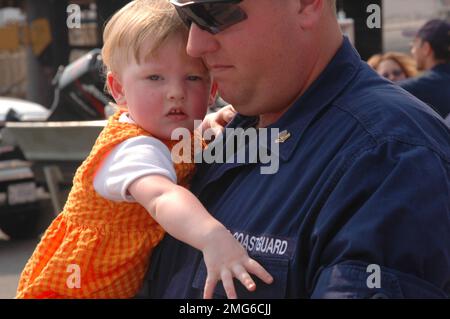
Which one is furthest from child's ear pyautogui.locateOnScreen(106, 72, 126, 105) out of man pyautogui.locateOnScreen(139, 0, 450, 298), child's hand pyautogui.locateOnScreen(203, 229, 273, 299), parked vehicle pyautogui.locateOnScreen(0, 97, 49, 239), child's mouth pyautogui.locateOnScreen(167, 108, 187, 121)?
parked vehicle pyautogui.locateOnScreen(0, 97, 49, 239)

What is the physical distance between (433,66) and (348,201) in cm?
495

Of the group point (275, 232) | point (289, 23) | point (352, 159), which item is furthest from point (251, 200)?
point (289, 23)

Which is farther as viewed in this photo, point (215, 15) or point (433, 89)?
point (433, 89)

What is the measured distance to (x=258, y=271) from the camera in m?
1.71

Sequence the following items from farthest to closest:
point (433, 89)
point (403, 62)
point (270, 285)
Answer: point (403, 62) → point (433, 89) → point (270, 285)

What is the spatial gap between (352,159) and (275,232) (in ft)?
0.65

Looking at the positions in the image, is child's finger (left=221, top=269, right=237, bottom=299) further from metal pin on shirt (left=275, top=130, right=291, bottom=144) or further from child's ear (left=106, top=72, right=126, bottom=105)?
child's ear (left=106, top=72, right=126, bottom=105)

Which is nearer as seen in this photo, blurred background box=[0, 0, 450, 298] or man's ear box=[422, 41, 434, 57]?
man's ear box=[422, 41, 434, 57]

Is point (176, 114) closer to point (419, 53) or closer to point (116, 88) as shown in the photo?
point (116, 88)

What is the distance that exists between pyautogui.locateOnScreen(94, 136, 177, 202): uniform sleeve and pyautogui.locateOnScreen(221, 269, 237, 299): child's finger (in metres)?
0.40

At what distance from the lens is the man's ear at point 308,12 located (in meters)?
1.96

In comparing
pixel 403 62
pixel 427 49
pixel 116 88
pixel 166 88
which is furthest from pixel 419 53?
pixel 166 88

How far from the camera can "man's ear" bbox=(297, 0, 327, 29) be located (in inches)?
77.2

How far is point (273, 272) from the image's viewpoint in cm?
174
